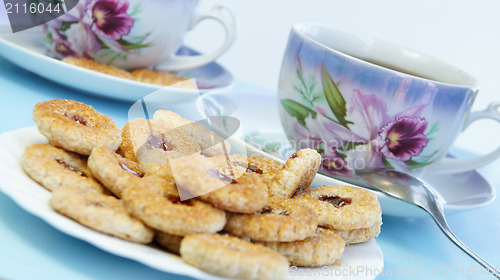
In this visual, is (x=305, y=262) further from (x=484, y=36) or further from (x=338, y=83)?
(x=484, y=36)

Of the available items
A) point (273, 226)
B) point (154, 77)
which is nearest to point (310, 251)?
point (273, 226)

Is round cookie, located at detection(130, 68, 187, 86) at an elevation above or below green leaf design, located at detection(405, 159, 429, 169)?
below

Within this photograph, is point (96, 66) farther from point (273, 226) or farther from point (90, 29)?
point (273, 226)

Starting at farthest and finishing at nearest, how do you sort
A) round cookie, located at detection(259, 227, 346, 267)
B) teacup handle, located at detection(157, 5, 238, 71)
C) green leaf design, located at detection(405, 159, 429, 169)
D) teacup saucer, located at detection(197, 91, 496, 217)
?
teacup handle, located at detection(157, 5, 238, 71) → green leaf design, located at detection(405, 159, 429, 169) → teacup saucer, located at detection(197, 91, 496, 217) → round cookie, located at detection(259, 227, 346, 267)

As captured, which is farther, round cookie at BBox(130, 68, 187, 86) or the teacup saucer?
round cookie at BBox(130, 68, 187, 86)

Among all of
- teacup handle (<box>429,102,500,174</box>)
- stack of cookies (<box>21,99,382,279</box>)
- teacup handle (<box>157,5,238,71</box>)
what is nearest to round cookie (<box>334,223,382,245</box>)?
stack of cookies (<box>21,99,382,279</box>)

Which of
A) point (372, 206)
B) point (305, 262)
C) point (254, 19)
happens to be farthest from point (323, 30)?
point (254, 19)

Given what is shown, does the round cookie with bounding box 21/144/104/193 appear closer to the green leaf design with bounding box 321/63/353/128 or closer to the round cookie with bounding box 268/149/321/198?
the round cookie with bounding box 268/149/321/198

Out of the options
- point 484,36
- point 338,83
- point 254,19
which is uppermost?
point 338,83
